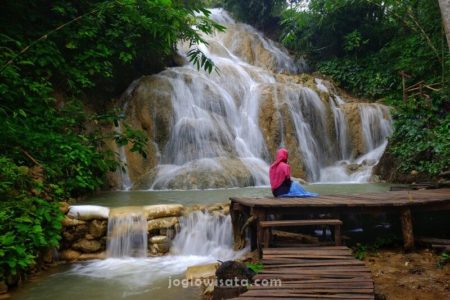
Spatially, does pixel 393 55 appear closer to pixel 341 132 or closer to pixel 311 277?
pixel 341 132

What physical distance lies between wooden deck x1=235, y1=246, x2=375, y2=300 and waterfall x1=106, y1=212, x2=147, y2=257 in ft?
9.72

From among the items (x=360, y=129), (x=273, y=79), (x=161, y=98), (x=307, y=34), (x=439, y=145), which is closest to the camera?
(x=439, y=145)

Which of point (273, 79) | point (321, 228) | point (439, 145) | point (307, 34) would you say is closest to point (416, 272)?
point (321, 228)

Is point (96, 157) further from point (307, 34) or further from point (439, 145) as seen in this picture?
point (307, 34)

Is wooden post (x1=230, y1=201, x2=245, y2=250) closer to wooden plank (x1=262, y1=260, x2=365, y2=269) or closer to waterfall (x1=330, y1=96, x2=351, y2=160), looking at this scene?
wooden plank (x1=262, y1=260, x2=365, y2=269)

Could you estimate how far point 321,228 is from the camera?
7.11 metres

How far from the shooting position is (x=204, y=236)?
6844mm

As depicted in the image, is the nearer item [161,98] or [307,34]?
[161,98]

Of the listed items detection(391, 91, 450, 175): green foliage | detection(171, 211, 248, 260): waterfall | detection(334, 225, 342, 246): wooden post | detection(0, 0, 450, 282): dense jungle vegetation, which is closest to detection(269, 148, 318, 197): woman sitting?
detection(171, 211, 248, 260): waterfall

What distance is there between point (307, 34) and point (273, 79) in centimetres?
627

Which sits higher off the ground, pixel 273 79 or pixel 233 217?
pixel 273 79

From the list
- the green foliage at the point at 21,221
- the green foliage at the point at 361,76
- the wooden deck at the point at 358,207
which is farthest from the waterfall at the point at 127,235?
the green foliage at the point at 361,76

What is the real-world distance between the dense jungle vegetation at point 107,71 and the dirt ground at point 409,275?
3343mm

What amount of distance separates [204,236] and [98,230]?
1880 millimetres
